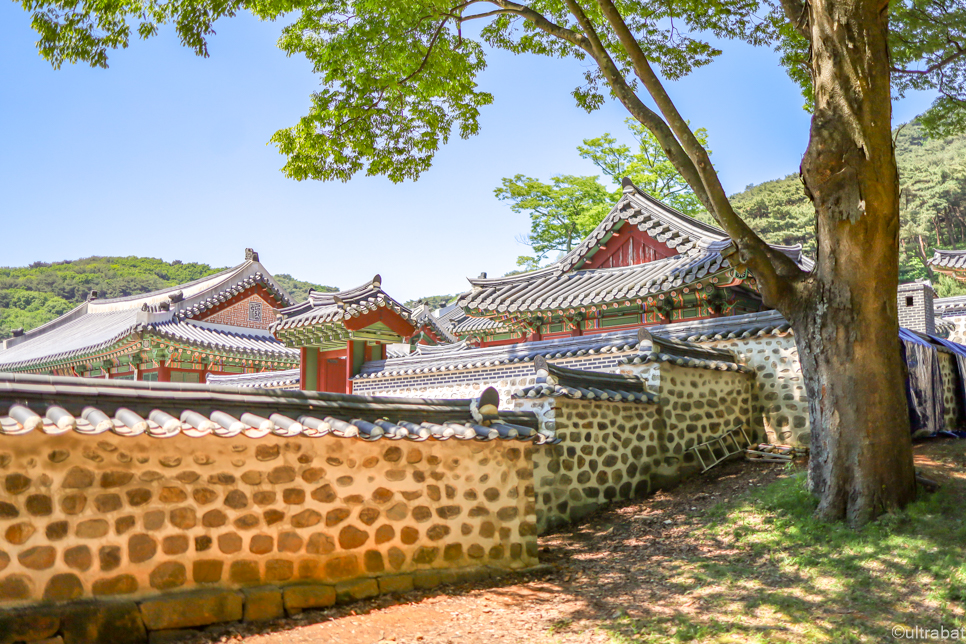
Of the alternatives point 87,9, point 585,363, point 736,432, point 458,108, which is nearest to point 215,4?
point 87,9

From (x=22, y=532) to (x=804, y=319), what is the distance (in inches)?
279

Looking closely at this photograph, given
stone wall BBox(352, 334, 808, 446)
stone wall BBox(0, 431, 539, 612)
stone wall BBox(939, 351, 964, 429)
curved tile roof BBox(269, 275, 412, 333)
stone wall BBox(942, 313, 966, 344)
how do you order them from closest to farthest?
stone wall BBox(0, 431, 539, 612) → stone wall BBox(352, 334, 808, 446) → stone wall BBox(939, 351, 964, 429) → curved tile roof BBox(269, 275, 412, 333) → stone wall BBox(942, 313, 966, 344)

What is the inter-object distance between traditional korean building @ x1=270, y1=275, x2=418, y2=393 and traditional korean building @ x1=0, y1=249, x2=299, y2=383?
14.9 feet

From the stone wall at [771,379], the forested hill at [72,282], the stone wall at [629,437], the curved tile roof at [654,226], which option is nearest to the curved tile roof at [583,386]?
the stone wall at [629,437]

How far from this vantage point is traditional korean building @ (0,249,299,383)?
19859mm

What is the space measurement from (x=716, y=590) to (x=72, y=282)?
63037mm

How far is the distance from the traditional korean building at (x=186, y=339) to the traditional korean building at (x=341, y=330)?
14.9 feet

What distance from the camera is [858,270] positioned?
22.7ft

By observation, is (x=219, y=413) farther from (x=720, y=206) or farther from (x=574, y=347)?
(x=574, y=347)

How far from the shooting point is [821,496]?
712 cm

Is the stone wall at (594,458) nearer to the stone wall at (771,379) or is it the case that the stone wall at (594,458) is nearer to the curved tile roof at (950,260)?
the stone wall at (771,379)

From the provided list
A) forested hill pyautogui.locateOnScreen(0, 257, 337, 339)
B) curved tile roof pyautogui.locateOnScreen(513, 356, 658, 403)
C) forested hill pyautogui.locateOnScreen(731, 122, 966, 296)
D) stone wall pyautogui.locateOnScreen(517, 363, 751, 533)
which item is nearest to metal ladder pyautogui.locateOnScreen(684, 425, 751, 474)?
stone wall pyautogui.locateOnScreen(517, 363, 751, 533)

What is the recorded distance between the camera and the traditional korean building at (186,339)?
1986 centimetres

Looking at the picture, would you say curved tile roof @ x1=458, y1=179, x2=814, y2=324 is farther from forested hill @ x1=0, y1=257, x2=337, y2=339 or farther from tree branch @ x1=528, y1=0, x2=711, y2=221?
forested hill @ x1=0, y1=257, x2=337, y2=339
